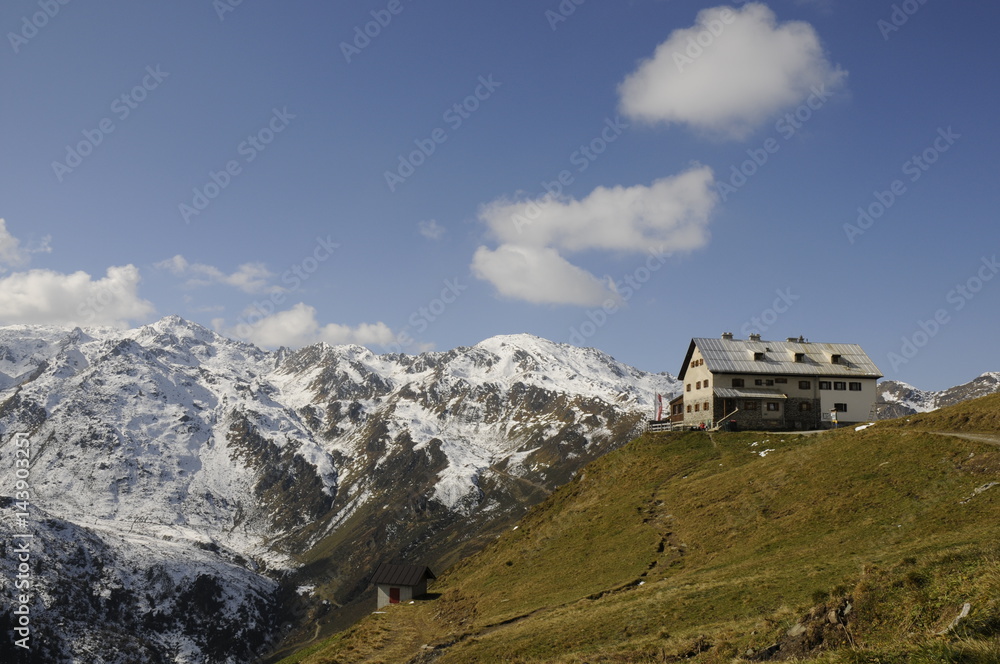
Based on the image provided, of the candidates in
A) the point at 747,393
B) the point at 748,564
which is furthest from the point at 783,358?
the point at 748,564

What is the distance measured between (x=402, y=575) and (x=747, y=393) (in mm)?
48828

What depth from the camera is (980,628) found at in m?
15.2

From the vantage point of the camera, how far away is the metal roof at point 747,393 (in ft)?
268

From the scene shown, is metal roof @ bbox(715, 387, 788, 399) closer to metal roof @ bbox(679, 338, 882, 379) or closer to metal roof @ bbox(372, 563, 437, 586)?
metal roof @ bbox(679, 338, 882, 379)

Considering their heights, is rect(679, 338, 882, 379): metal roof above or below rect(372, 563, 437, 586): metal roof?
above

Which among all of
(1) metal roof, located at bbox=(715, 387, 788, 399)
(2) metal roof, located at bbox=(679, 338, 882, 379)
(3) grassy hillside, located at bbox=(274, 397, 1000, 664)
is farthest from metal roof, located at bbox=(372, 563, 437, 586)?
(2) metal roof, located at bbox=(679, 338, 882, 379)

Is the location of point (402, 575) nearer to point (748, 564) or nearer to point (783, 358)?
point (748, 564)

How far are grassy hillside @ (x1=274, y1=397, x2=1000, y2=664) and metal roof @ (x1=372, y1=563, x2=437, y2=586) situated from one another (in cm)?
300

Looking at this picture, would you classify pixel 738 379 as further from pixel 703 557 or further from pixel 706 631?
pixel 706 631

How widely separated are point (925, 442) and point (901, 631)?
Result: 37.6 m

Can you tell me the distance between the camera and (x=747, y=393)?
82.8 metres

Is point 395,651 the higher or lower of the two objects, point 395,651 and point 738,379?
the lower

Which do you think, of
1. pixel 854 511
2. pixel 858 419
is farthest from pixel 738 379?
pixel 854 511

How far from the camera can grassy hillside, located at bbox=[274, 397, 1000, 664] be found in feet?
70.3
